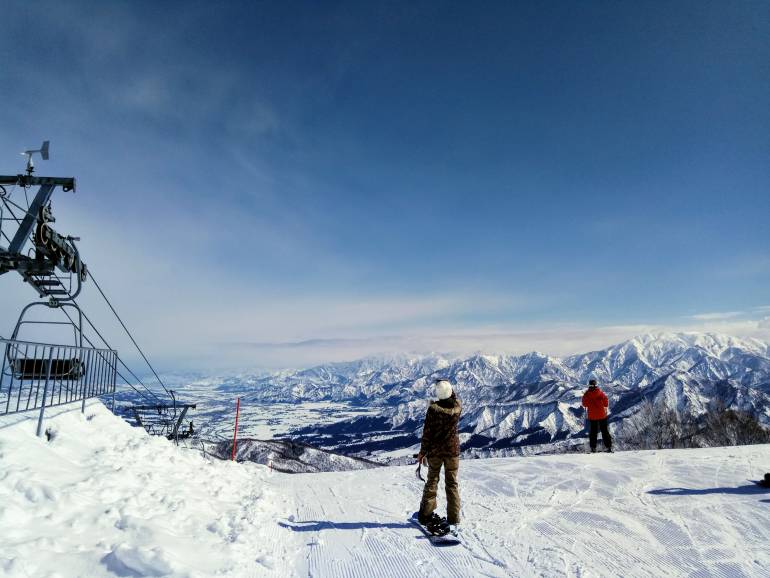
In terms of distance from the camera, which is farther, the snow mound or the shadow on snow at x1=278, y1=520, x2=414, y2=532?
the shadow on snow at x1=278, y1=520, x2=414, y2=532

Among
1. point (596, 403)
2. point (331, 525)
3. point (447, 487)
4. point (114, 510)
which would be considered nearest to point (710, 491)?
point (596, 403)

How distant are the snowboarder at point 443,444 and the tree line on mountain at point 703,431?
28373 mm

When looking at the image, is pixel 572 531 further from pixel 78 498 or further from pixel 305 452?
pixel 305 452

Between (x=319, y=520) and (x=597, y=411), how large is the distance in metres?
10.4

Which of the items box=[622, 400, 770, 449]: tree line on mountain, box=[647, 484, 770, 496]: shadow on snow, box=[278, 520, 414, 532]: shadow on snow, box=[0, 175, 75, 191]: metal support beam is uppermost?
box=[0, 175, 75, 191]: metal support beam

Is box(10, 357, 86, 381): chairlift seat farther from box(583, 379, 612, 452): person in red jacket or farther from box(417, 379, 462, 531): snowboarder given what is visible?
box(583, 379, 612, 452): person in red jacket

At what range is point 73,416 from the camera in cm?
816

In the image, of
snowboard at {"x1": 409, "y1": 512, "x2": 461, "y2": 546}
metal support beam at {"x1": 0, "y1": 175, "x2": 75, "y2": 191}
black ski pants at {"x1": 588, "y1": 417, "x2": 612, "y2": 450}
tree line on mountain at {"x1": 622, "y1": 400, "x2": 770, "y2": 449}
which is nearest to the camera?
snowboard at {"x1": 409, "y1": 512, "x2": 461, "y2": 546}

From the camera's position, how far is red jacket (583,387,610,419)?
13.5 metres

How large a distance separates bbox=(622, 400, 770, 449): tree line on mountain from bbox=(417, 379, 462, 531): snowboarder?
28.4m

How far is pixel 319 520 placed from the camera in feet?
24.2

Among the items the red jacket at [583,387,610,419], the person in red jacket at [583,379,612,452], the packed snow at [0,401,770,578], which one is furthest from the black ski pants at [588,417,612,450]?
the packed snow at [0,401,770,578]

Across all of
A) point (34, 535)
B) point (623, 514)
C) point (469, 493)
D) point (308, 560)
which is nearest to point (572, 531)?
point (623, 514)

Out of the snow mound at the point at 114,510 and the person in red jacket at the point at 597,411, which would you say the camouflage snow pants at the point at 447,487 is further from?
Answer: the person in red jacket at the point at 597,411
